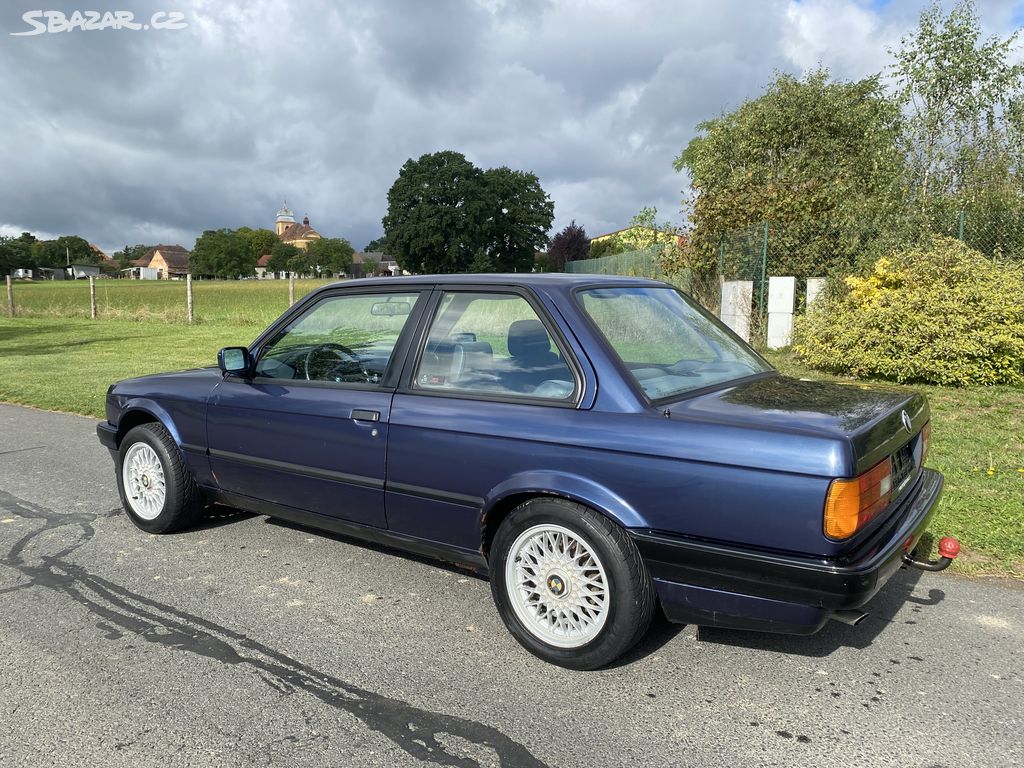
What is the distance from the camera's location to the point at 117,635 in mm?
3354

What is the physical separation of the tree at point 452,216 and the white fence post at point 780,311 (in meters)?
60.5

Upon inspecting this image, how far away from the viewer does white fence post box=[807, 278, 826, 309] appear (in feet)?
39.3

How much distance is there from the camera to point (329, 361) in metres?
4.00

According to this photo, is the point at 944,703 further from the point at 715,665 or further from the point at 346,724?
the point at 346,724

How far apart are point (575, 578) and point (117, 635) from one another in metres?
2.05

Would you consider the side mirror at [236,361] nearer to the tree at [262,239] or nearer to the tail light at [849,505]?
the tail light at [849,505]

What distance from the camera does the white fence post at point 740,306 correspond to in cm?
1301

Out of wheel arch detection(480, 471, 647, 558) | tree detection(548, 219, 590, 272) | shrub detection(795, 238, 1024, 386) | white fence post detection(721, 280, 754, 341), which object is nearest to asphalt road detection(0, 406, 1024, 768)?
wheel arch detection(480, 471, 647, 558)

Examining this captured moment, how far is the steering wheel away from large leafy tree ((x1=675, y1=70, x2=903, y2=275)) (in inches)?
421

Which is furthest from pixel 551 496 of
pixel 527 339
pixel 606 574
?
pixel 527 339

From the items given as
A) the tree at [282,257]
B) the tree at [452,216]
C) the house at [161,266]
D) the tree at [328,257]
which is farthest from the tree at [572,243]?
the house at [161,266]

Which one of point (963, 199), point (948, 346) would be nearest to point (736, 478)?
point (948, 346)

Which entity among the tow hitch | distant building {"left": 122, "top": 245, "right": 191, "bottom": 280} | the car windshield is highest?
distant building {"left": 122, "top": 245, "right": 191, "bottom": 280}

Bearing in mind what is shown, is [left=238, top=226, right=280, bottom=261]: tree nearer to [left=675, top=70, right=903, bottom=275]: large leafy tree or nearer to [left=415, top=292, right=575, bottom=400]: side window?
[left=675, top=70, right=903, bottom=275]: large leafy tree
